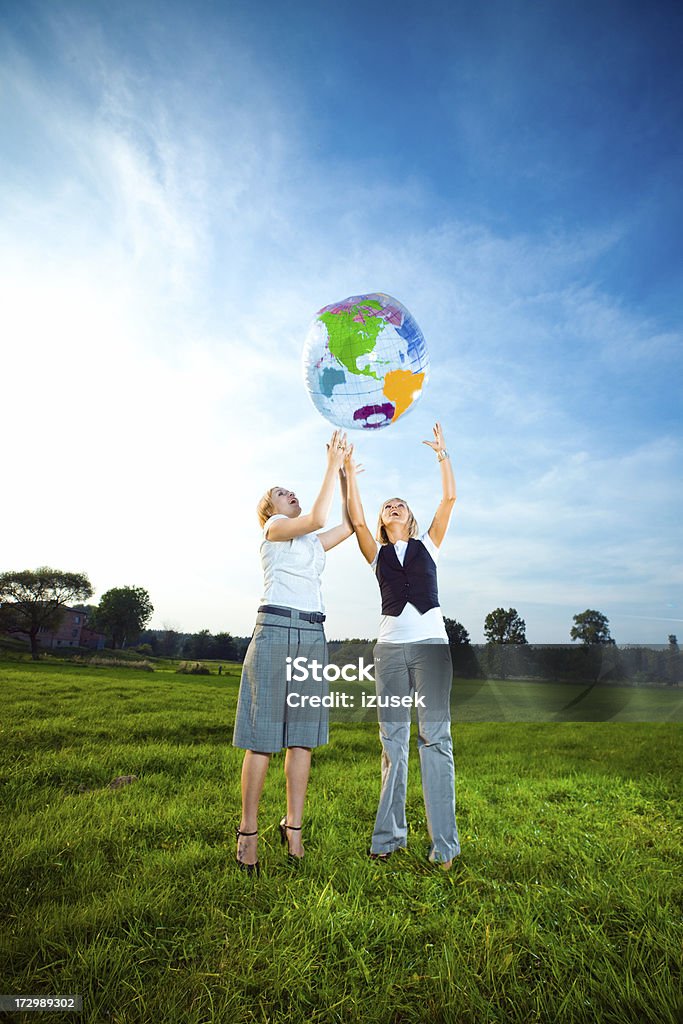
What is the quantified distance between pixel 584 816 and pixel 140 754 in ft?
16.4

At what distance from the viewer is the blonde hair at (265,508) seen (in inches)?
167

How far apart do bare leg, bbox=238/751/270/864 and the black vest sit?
1.40 metres

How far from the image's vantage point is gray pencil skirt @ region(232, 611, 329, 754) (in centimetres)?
370

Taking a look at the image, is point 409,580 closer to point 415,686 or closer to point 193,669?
point 415,686

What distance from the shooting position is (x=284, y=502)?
4223 mm

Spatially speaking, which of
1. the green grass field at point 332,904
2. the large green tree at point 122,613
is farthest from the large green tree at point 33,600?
the green grass field at point 332,904

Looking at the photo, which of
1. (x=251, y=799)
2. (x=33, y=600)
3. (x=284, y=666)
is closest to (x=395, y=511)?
(x=284, y=666)

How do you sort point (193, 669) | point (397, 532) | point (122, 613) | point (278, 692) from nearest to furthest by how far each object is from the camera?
point (278, 692), point (397, 532), point (193, 669), point (122, 613)

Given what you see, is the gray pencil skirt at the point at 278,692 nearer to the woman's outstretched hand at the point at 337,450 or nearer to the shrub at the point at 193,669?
the woman's outstretched hand at the point at 337,450

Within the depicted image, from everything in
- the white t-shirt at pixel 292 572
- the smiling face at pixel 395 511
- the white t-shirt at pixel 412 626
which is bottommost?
the white t-shirt at pixel 412 626

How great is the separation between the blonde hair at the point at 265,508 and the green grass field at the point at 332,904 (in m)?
2.36

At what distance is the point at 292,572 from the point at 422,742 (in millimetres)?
1544

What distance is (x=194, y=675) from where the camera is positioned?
18.3 metres

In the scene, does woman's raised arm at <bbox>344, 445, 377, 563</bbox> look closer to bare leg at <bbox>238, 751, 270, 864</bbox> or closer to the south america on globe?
the south america on globe
